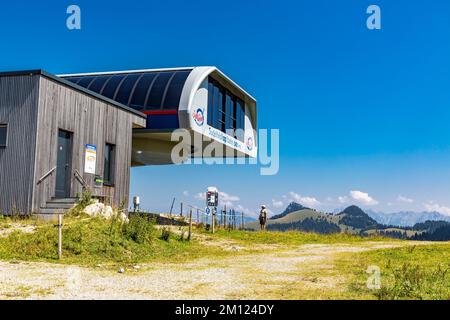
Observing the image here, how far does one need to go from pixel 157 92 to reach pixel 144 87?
47.5 inches

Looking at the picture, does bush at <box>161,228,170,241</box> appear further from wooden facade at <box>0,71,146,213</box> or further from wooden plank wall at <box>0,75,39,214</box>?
wooden plank wall at <box>0,75,39,214</box>

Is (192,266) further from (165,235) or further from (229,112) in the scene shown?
(229,112)

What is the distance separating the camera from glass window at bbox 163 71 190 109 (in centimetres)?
2858

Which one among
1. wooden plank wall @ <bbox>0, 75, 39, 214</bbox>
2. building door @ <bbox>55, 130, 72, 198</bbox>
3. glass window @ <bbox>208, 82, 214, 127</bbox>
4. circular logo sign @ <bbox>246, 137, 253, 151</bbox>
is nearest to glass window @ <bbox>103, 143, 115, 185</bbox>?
building door @ <bbox>55, 130, 72, 198</bbox>

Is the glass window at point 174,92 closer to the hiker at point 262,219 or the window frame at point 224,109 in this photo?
the window frame at point 224,109

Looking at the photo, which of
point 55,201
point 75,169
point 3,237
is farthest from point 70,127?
point 3,237

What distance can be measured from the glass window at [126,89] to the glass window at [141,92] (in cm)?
46

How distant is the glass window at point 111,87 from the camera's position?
1233 inches

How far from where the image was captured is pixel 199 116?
29.5 m

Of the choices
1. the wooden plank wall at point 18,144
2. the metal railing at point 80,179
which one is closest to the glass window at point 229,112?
the metal railing at point 80,179

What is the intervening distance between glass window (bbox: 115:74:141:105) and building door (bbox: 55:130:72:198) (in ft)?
29.7

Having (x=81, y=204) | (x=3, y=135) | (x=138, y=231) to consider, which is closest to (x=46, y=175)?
(x=81, y=204)
